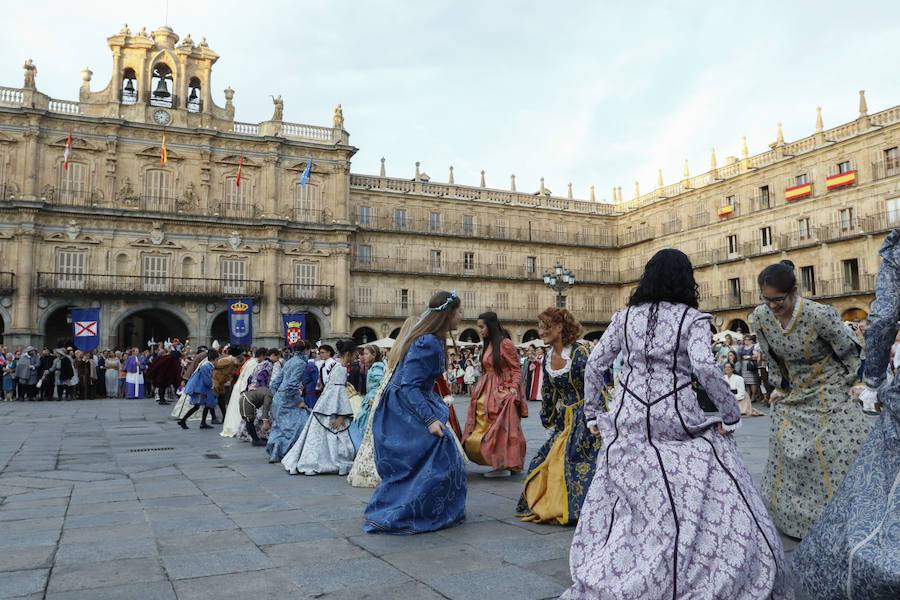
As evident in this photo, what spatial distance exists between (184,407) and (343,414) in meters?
7.26

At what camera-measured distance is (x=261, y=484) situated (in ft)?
21.8

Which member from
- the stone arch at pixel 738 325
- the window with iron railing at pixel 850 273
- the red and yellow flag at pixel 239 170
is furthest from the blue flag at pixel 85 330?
the window with iron railing at pixel 850 273

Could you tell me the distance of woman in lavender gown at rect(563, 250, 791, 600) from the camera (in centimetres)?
289

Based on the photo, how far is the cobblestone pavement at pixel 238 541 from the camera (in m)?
3.49

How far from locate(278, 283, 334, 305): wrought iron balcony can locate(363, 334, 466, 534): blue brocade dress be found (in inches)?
1160

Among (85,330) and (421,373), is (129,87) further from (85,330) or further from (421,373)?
(421,373)

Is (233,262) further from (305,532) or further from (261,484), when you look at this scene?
(305,532)

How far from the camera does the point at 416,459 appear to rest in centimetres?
473

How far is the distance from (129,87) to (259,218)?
8.79 meters

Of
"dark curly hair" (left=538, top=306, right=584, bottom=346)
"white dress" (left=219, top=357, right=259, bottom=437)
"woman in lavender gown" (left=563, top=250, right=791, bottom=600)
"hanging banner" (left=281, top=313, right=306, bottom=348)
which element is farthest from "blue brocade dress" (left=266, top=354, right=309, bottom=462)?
"hanging banner" (left=281, top=313, right=306, bottom=348)

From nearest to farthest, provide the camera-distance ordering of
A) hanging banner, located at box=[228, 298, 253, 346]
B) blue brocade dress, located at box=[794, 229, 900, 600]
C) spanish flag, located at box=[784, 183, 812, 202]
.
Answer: blue brocade dress, located at box=[794, 229, 900, 600] → hanging banner, located at box=[228, 298, 253, 346] → spanish flag, located at box=[784, 183, 812, 202]

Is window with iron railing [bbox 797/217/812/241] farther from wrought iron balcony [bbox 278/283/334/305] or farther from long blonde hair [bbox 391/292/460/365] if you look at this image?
long blonde hair [bbox 391/292/460/365]

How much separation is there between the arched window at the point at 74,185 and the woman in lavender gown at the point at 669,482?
108 feet

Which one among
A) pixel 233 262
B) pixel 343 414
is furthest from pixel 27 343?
pixel 343 414
